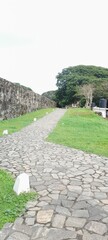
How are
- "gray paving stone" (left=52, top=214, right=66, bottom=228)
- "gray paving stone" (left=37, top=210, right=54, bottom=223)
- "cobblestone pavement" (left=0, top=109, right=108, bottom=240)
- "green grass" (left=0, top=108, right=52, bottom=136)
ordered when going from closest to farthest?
"cobblestone pavement" (left=0, top=109, right=108, bottom=240)
"gray paving stone" (left=52, top=214, right=66, bottom=228)
"gray paving stone" (left=37, top=210, right=54, bottom=223)
"green grass" (left=0, top=108, right=52, bottom=136)

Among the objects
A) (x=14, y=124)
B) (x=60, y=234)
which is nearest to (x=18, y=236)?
(x=60, y=234)

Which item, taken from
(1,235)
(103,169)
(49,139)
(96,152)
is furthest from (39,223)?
(49,139)

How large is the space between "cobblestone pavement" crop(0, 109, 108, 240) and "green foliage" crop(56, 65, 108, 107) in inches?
2089

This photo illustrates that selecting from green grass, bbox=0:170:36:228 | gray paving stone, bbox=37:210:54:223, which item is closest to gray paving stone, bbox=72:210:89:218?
gray paving stone, bbox=37:210:54:223

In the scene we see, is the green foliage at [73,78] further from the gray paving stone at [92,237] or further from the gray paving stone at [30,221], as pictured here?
the gray paving stone at [92,237]

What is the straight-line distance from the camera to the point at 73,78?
6431 centimetres

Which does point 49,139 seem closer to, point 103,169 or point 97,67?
point 103,169

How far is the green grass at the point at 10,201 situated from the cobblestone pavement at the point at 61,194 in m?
0.12

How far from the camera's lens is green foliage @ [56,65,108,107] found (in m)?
62.4

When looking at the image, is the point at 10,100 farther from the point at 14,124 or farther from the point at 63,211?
the point at 63,211

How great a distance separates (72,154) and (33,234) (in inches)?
197

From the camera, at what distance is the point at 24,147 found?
A: 941 cm

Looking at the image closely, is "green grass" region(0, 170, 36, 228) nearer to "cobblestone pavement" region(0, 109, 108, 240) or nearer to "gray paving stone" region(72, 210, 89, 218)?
"cobblestone pavement" region(0, 109, 108, 240)

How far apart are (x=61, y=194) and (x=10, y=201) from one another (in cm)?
96
